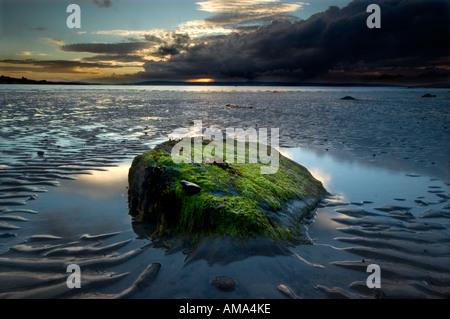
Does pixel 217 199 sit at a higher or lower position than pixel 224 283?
higher

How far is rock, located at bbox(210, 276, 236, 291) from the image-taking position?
11.2 ft

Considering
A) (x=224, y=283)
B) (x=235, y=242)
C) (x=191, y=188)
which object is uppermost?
(x=191, y=188)

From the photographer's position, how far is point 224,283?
3.46 m

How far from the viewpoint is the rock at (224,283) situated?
3424 mm

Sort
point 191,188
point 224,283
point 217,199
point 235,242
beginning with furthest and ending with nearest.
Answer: point 191,188 → point 217,199 → point 235,242 → point 224,283

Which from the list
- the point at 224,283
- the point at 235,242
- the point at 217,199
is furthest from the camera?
the point at 217,199

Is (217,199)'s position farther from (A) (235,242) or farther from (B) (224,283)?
(B) (224,283)

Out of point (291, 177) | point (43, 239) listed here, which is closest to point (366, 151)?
point (291, 177)

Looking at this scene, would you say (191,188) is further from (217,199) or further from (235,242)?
(235,242)

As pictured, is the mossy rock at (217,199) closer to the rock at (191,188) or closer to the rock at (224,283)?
the rock at (191,188)

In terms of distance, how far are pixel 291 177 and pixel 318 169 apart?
287cm

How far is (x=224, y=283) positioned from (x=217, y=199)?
1.53 metres

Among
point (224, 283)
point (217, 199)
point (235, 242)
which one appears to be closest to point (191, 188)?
point (217, 199)

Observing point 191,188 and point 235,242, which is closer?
point 235,242
